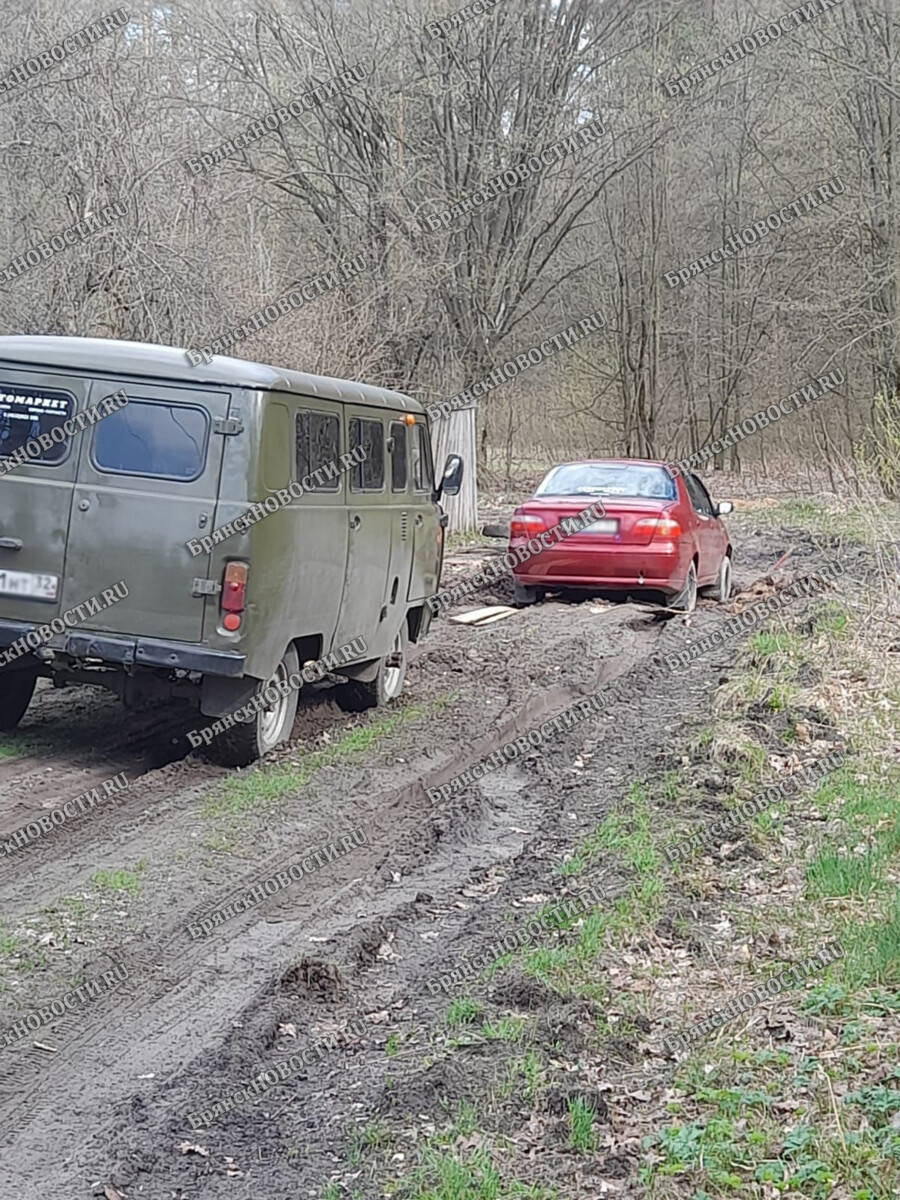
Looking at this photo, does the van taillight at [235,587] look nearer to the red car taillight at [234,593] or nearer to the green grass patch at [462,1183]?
the red car taillight at [234,593]

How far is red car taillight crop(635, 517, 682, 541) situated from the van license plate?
8.02 meters

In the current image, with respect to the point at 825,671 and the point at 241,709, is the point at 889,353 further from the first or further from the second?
the point at 241,709

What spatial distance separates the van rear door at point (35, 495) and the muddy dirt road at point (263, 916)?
1091 mm

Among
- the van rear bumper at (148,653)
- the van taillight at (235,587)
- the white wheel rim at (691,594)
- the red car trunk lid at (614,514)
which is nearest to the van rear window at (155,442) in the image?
the van taillight at (235,587)

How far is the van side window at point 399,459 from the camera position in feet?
34.0

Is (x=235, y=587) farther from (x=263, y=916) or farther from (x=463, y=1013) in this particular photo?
(x=463, y=1013)

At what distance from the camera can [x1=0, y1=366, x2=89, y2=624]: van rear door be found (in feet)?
26.3

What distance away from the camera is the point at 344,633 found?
946cm

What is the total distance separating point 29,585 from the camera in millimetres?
8070

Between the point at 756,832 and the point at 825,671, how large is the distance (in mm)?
3945

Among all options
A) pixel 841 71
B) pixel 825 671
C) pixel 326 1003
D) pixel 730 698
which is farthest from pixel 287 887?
pixel 841 71

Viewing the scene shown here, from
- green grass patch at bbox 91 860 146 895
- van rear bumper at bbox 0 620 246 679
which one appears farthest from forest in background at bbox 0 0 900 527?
green grass patch at bbox 91 860 146 895

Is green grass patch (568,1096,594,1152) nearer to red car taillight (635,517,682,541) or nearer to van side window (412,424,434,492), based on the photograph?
van side window (412,424,434,492)

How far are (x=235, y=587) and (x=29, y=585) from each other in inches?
49.6
